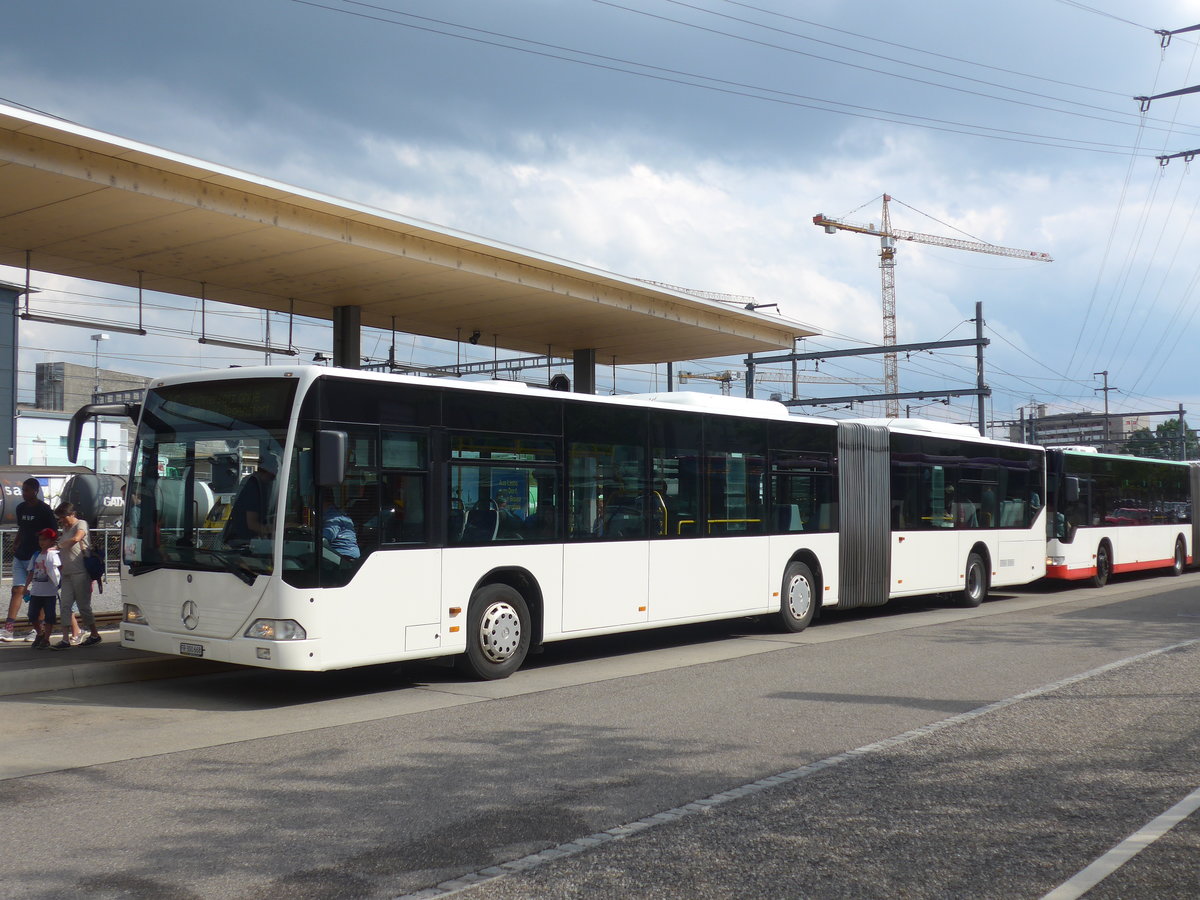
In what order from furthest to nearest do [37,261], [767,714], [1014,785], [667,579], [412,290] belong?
[412,290]
[37,261]
[667,579]
[767,714]
[1014,785]

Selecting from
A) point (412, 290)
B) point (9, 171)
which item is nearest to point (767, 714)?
point (9, 171)

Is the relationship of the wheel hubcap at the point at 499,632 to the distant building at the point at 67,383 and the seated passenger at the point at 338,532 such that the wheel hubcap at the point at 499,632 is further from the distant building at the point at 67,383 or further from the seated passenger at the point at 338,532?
the distant building at the point at 67,383

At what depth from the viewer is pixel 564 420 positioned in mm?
11883

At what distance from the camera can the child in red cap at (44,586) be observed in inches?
468

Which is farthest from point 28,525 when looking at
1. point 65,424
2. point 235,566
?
point 65,424

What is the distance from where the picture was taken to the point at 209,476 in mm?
9992

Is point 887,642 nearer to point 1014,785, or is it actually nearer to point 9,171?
point 1014,785

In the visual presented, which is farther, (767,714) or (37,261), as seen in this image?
(37,261)

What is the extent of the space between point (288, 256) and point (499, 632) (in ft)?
29.1

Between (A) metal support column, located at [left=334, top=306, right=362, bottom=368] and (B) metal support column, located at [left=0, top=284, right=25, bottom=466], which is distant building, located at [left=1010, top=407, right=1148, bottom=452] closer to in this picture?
(A) metal support column, located at [left=334, top=306, right=362, bottom=368]

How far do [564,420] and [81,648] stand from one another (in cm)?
574

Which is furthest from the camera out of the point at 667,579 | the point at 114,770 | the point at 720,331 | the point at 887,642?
the point at 720,331

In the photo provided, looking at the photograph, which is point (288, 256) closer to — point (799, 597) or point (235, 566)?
point (235, 566)

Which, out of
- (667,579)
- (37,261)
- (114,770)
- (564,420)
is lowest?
(114,770)
